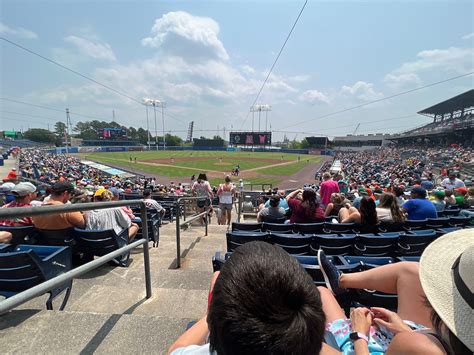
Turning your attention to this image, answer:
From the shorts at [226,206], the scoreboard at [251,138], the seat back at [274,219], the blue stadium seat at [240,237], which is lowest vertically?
the shorts at [226,206]

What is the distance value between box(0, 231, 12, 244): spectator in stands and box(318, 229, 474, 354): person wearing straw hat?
425cm

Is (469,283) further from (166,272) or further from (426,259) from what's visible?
(166,272)

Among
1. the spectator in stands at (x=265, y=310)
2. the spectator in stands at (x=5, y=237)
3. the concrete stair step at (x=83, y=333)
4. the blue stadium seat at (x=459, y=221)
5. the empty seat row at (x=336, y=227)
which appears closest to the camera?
the spectator in stands at (x=265, y=310)

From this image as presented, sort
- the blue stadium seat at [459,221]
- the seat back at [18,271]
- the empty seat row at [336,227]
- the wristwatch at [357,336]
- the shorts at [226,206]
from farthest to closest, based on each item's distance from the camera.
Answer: the shorts at [226,206], the blue stadium seat at [459,221], the empty seat row at [336,227], the seat back at [18,271], the wristwatch at [357,336]

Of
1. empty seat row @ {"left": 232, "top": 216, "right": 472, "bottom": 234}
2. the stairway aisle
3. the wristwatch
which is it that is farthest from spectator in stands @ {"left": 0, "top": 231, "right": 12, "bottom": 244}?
the wristwatch

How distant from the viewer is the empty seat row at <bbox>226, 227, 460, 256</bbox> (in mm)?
3516

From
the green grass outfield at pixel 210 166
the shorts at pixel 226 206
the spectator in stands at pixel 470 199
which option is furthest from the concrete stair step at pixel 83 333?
the green grass outfield at pixel 210 166

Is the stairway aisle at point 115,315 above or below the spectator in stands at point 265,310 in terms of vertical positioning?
below

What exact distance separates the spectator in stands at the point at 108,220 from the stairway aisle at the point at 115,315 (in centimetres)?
64

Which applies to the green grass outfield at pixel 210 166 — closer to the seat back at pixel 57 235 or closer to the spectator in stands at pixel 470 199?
the spectator in stands at pixel 470 199

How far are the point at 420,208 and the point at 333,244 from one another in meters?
3.09

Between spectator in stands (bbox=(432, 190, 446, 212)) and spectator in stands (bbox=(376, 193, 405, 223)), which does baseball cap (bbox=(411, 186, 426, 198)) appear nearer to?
spectator in stands (bbox=(376, 193, 405, 223))

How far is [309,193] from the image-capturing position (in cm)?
484

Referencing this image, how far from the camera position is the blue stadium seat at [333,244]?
3503 millimetres
